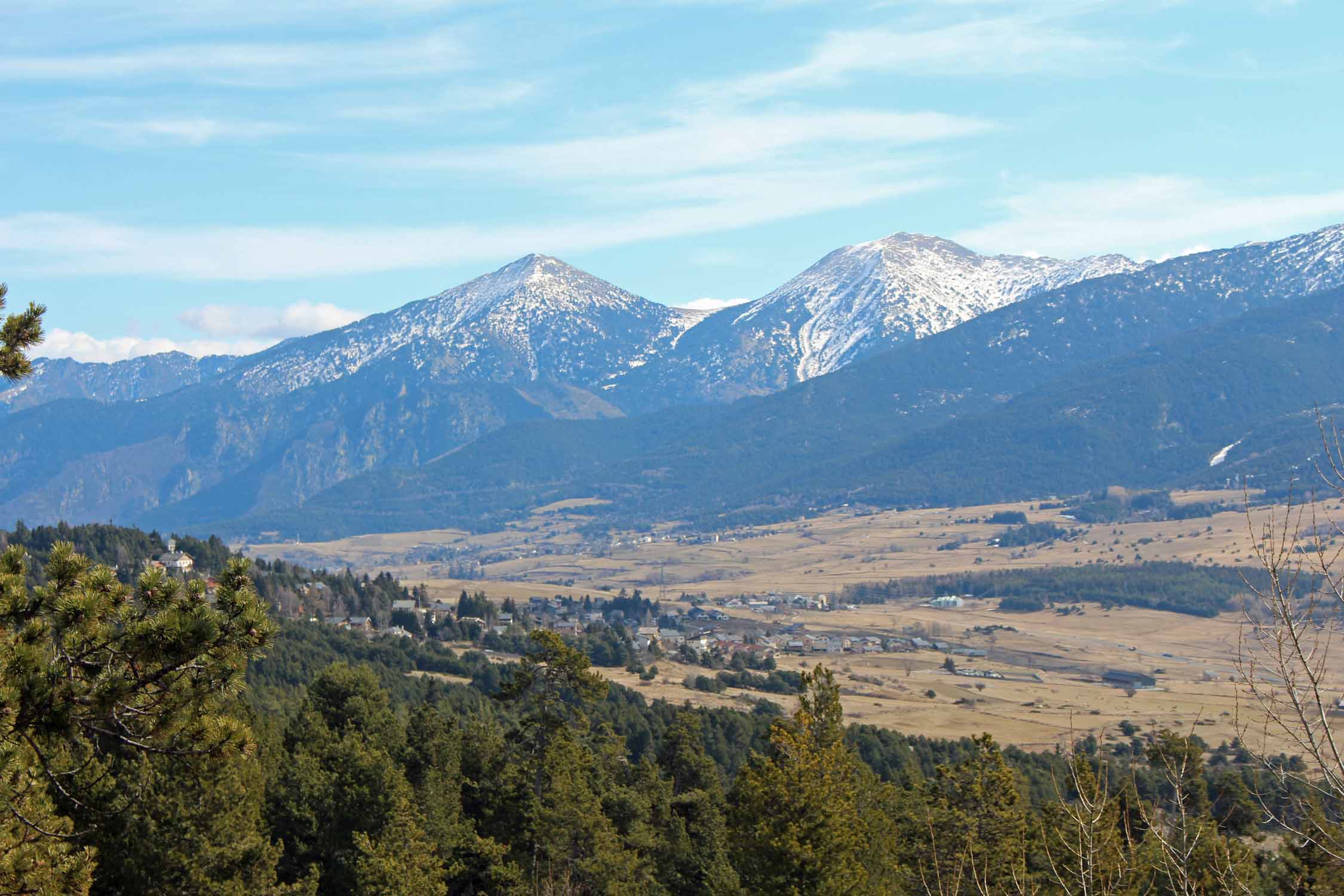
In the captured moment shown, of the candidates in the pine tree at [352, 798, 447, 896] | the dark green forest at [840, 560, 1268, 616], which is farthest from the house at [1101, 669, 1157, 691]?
the pine tree at [352, 798, 447, 896]

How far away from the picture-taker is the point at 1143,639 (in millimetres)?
156000

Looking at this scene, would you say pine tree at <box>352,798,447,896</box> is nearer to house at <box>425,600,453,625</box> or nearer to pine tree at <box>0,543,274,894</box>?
pine tree at <box>0,543,274,894</box>

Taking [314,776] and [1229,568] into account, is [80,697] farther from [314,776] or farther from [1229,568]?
[1229,568]

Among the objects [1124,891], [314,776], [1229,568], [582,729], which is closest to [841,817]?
[1124,891]

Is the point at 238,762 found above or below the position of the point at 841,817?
above

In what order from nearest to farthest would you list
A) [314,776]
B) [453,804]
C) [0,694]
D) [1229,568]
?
[0,694], [314,776], [453,804], [1229,568]

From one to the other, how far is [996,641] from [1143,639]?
18.8 metres

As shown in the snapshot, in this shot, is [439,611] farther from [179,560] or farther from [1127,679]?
[1127,679]

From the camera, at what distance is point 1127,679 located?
12500cm

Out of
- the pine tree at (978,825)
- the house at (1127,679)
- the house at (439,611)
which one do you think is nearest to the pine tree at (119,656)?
the pine tree at (978,825)

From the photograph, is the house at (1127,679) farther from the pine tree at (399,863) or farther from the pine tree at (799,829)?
the pine tree at (399,863)

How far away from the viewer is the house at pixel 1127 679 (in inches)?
4722

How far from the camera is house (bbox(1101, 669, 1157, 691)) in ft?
393

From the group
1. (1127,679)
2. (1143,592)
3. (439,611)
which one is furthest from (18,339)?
(1143,592)
